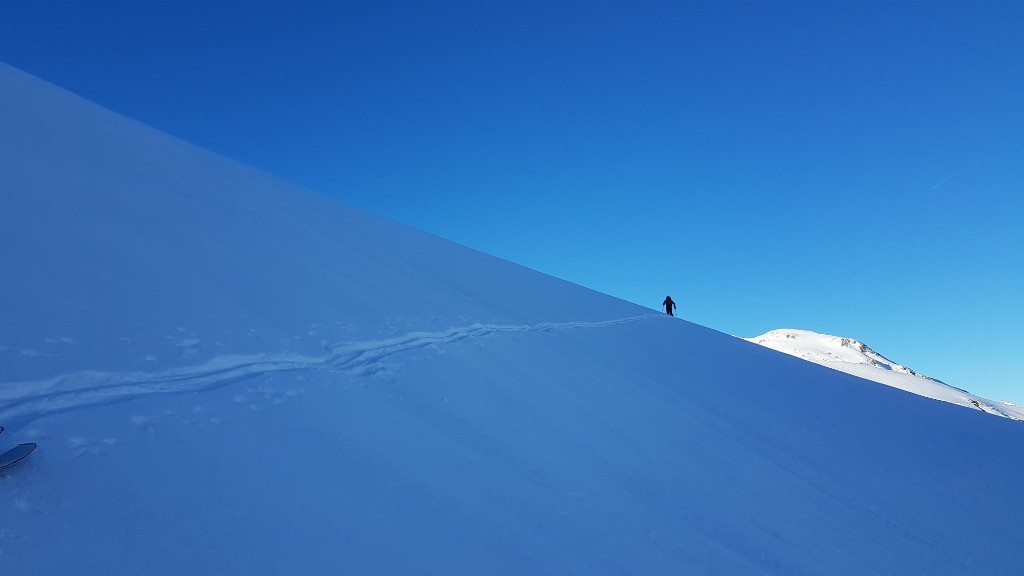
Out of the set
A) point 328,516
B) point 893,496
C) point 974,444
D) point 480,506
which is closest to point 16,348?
point 328,516

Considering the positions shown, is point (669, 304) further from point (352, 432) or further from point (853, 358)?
point (853, 358)

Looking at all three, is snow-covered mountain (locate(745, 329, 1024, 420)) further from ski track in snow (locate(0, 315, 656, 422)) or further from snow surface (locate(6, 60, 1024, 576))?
ski track in snow (locate(0, 315, 656, 422))

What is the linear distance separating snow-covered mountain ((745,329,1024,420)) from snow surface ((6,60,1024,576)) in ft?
92.3

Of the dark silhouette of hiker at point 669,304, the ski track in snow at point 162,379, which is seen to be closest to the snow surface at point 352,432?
the ski track in snow at point 162,379

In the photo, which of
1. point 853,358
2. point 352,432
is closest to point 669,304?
point 352,432

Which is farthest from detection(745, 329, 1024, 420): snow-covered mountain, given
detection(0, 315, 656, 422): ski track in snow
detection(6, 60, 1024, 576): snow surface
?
detection(0, 315, 656, 422): ski track in snow

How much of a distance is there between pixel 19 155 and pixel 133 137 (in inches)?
125

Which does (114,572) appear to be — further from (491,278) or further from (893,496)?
(491,278)

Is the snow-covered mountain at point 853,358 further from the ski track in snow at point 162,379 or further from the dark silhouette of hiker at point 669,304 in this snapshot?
the ski track in snow at point 162,379

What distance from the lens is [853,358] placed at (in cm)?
3697

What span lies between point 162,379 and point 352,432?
33.1 inches

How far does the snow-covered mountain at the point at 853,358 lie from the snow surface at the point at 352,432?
28127mm

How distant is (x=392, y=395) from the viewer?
2.98 m

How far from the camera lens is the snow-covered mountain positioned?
97.1ft
